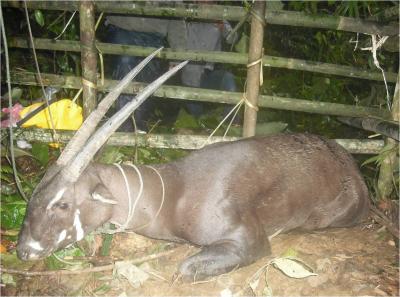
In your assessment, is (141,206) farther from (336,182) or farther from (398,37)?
(398,37)

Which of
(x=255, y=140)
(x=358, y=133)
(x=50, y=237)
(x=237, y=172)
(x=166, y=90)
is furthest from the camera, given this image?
(x=358, y=133)

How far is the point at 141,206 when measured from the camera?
351 cm

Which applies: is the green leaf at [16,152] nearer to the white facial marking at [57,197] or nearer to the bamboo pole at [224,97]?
the bamboo pole at [224,97]

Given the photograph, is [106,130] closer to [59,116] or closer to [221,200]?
[221,200]

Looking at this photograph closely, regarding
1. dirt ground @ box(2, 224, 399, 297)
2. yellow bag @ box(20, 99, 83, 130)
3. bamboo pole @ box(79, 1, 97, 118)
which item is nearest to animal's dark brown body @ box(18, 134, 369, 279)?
dirt ground @ box(2, 224, 399, 297)

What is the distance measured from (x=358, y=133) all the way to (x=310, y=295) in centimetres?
331

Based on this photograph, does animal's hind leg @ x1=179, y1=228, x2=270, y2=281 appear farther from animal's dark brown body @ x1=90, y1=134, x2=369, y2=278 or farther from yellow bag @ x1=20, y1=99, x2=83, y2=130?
yellow bag @ x1=20, y1=99, x2=83, y2=130

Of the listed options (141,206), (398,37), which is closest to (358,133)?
(398,37)

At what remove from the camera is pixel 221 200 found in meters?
3.54

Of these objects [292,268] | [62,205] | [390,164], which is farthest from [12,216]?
[390,164]

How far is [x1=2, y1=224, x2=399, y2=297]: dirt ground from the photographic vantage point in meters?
3.35

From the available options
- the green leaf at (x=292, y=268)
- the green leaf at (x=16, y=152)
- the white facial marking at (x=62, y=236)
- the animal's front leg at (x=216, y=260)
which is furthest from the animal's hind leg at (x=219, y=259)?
the green leaf at (x=16, y=152)

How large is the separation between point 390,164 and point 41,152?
339 centimetres

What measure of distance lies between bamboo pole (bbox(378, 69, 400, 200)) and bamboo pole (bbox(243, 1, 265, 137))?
4.23 ft
